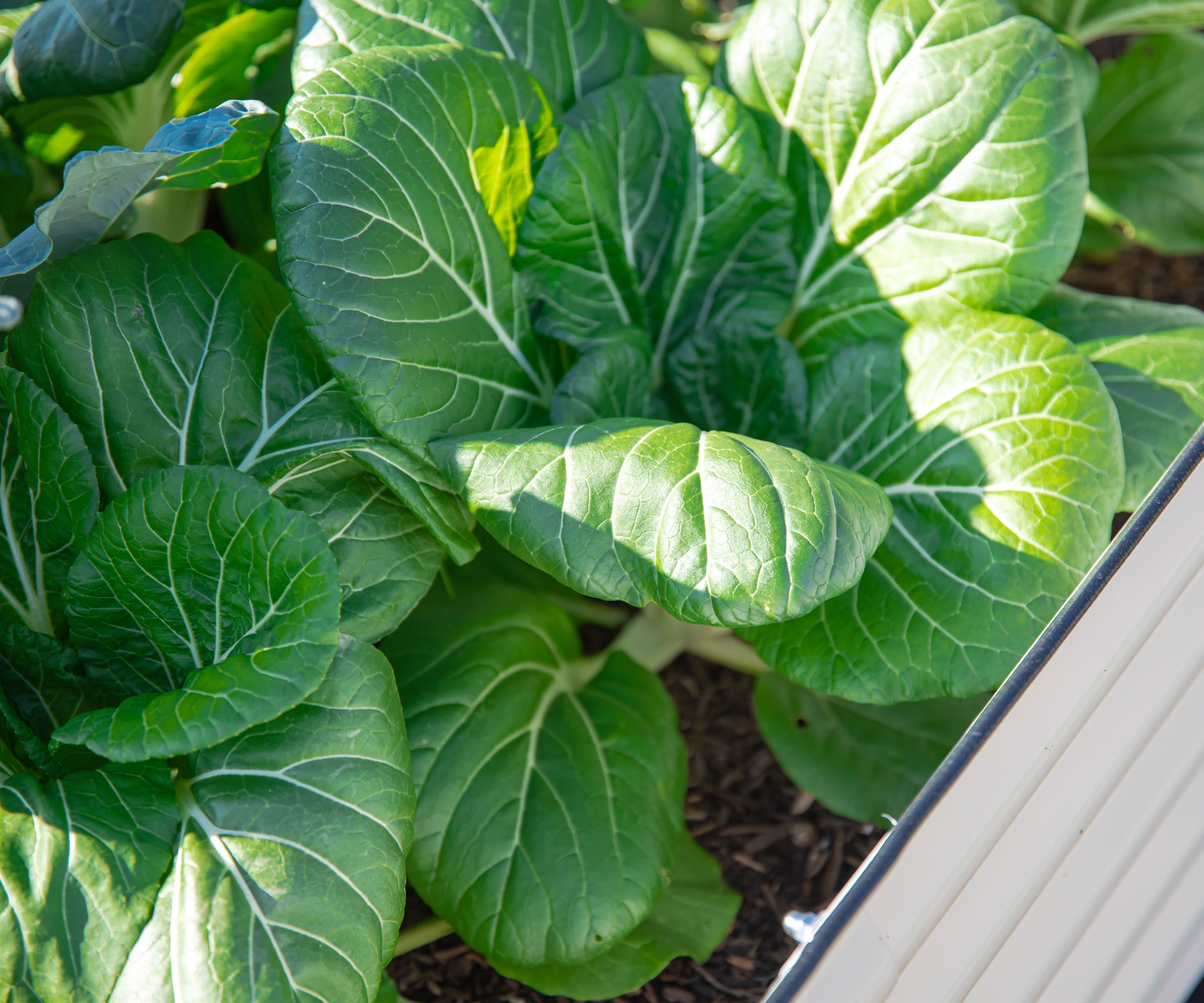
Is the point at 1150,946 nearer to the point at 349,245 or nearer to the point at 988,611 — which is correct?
the point at 988,611

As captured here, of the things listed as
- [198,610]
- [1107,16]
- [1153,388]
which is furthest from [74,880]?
[1107,16]

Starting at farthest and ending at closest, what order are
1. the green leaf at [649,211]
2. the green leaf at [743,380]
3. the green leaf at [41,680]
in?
the green leaf at [743,380] → the green leaf at [649,211] → the green leaf at [41,680]

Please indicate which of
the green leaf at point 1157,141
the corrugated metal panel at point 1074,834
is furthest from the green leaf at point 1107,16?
the corrugated metal panel at point 1074,834

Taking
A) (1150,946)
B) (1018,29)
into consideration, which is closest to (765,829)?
(1150,946)

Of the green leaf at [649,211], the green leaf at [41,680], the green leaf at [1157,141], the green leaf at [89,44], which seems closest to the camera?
the green leaf at [41,680]

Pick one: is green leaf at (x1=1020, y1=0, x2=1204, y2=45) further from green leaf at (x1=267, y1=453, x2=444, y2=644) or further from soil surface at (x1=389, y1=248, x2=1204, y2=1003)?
green leaf at (x1=267, y1=453, x2=444, y2=644)

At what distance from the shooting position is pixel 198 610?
1.24 m

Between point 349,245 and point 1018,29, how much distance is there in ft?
3.63

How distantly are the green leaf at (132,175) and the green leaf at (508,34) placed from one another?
113 millimetres

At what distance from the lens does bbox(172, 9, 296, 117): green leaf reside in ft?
5.68

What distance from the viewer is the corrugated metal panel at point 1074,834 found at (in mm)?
860

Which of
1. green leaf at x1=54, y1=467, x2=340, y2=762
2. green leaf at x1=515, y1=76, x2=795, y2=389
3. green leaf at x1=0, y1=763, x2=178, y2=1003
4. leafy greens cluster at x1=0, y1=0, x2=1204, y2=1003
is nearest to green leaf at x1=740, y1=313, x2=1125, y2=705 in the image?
leafy greens cluster at x1=0, y1=0, x2=1204, y2=1003

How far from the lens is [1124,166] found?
2.26 m

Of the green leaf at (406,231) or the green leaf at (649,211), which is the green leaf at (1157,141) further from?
A: the green leaf at (406,231)
